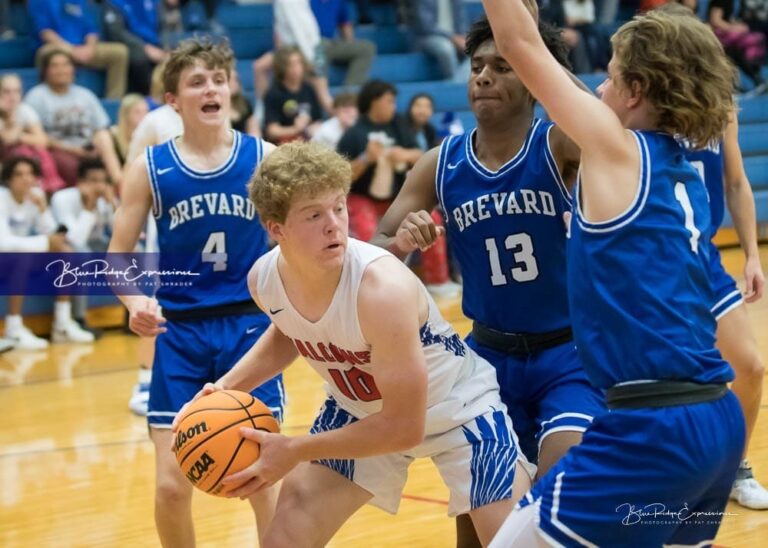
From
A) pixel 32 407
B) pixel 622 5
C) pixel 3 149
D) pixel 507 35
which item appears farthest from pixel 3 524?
pixel 622 5

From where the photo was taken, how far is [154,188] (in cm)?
488

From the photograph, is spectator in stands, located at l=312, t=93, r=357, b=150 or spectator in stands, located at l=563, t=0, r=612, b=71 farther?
spectator in stands, located at l=563, t=0, r=612, b=71

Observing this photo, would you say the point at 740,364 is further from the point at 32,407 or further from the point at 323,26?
the point at 323,26

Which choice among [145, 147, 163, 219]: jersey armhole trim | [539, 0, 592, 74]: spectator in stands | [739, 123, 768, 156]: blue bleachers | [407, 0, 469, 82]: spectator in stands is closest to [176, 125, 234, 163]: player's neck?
[145, 147, 163, 219]: jersey armhole trim

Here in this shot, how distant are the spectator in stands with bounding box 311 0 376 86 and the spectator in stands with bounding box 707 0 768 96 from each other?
446 centimetres

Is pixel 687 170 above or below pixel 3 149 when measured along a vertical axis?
above

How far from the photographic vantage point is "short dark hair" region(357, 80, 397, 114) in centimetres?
1080

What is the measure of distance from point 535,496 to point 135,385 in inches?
234

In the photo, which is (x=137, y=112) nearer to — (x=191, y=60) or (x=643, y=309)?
(x=191, y=60)

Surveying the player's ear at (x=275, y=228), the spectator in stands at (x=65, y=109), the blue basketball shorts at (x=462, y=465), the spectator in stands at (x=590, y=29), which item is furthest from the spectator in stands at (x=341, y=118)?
the player's ear at (x=275, y=228)

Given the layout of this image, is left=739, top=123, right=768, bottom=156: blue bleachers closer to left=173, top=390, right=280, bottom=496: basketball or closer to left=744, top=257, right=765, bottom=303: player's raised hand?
left=744, top=257, right=765, bottom=303: player's raised hand

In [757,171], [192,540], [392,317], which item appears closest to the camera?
[392,317]

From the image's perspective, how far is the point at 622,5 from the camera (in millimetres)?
15789

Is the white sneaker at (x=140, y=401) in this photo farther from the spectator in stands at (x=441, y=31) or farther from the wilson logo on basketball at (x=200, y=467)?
the spectator in stands at (x=441, y=31)
